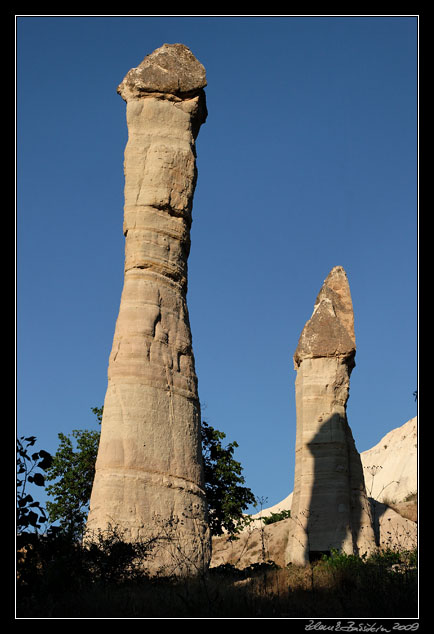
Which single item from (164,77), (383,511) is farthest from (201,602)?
(383,511)

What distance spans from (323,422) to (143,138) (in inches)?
419

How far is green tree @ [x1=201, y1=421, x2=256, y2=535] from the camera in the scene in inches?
806

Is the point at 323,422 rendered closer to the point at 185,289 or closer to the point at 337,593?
the point at 185,289

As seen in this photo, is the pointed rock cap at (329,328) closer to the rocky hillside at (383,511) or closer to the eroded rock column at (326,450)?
the eroded rock column at (326,450)

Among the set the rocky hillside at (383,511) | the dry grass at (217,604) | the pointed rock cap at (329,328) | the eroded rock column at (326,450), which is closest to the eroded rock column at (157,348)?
the rocky hillside at (383,511)

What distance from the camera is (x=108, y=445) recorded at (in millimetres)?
9766

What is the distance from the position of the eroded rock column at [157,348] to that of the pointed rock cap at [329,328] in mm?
9497

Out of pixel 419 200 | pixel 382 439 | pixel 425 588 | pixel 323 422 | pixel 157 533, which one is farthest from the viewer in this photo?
pixel 382 439

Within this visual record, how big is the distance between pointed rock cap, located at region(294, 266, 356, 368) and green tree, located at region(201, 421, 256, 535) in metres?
3.44

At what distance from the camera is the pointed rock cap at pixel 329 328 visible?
20000 mm

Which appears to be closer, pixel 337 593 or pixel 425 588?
pixel 425 588

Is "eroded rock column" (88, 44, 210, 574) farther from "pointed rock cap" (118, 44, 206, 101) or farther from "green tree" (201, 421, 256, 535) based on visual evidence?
Answer: "green tree" (201, 421, 256, 535)

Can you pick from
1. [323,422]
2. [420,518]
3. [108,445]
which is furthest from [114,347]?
[323,422]

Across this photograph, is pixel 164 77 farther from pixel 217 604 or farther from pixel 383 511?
pixel 383 511
